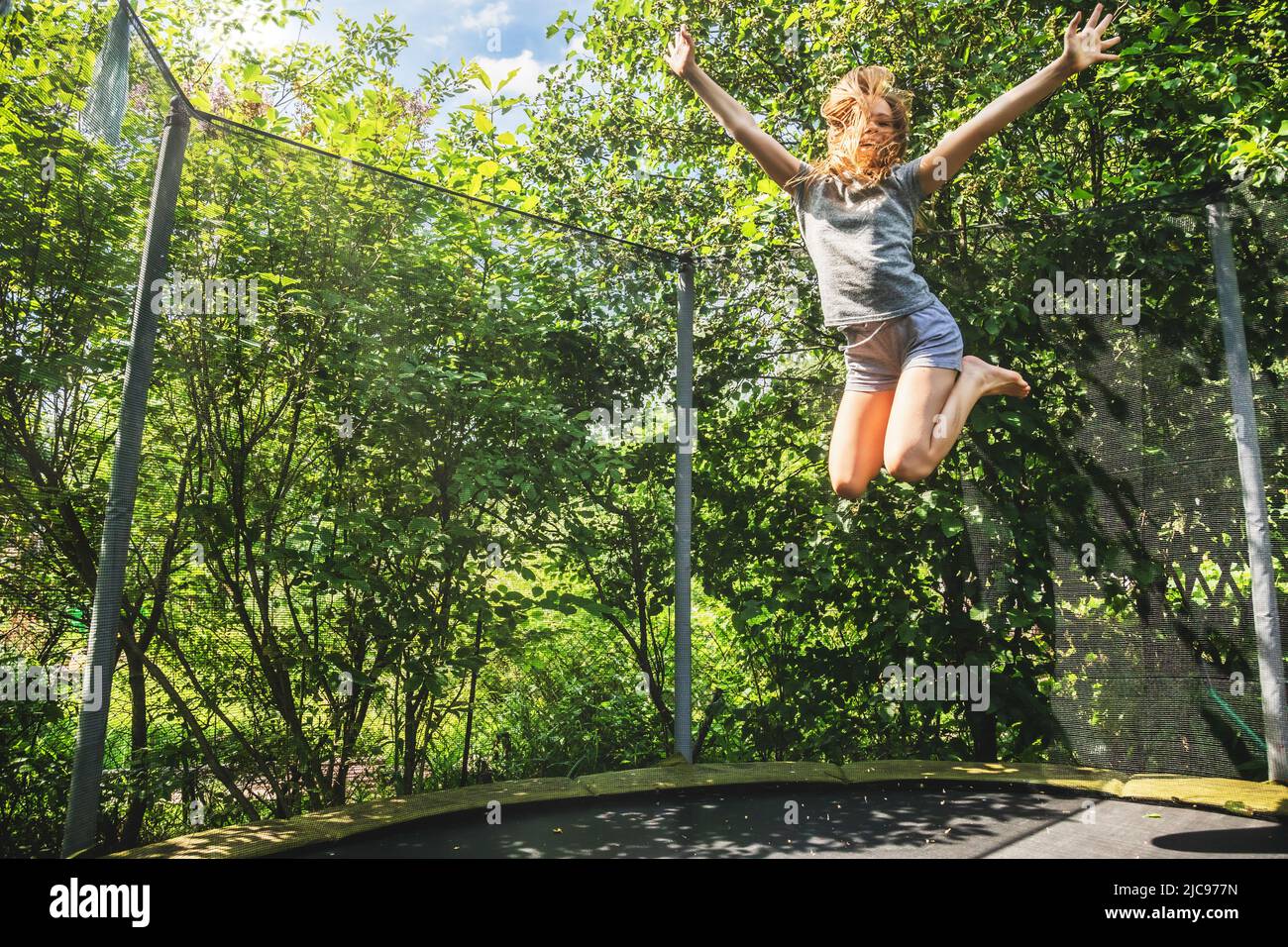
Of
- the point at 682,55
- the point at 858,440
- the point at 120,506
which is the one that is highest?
the point at 682,55

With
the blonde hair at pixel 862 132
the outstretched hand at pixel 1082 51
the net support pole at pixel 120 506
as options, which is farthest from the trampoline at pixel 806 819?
the outstretched hand at pixel 1082 51

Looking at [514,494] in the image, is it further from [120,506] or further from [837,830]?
[837,830]

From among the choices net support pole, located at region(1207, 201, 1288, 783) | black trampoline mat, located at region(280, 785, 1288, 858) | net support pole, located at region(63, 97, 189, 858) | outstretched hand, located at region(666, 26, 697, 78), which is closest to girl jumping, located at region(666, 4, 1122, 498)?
outstretched hand, located at region(666, 26, 697, 78)

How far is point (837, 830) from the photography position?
6.99 feet

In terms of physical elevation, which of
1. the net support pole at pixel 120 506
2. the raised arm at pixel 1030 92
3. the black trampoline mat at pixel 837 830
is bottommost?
the black trampoline mat at pixel 837 830

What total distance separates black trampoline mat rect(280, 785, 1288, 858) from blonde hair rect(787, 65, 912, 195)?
1.47 m

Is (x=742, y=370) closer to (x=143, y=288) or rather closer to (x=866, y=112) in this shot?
(x=866, y=112)

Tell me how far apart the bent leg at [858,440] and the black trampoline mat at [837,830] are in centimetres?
87

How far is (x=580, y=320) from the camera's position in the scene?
2977 mm

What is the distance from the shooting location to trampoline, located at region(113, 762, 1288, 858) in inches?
76.2

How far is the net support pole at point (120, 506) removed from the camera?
1.72 m

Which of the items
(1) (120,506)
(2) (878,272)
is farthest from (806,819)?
(1) (120,506)

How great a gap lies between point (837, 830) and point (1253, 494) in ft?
4.68

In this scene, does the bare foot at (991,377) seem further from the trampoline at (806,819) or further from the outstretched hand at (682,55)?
the trampoline at (806,819)
